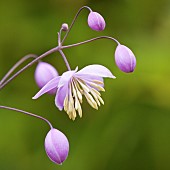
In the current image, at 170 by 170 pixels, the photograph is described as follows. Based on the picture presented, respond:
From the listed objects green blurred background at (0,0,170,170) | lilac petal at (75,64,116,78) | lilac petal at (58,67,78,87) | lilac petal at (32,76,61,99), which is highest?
lilac petal at (75,64,116,78)

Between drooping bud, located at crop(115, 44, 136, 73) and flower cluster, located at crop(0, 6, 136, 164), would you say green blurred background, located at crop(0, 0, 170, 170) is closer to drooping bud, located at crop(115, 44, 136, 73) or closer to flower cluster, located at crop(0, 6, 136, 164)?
flower cluster, located at crop(0, 6, 136, 164)

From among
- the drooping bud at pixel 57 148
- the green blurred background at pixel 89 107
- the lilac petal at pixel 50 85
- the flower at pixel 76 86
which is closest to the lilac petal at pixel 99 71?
the flower at pixel 76 86

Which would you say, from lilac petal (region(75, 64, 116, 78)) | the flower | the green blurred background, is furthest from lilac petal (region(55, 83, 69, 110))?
the green blurred background

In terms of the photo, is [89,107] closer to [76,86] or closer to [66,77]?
[76,86]

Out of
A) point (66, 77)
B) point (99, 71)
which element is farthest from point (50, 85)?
point (99, 71)

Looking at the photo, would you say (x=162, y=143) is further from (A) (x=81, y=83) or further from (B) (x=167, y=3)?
(A) (x=81, y=83)

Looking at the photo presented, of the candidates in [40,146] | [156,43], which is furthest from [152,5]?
[40,146]

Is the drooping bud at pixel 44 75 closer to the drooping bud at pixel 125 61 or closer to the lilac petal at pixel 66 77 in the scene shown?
the lilac petal at pixel 66 77
